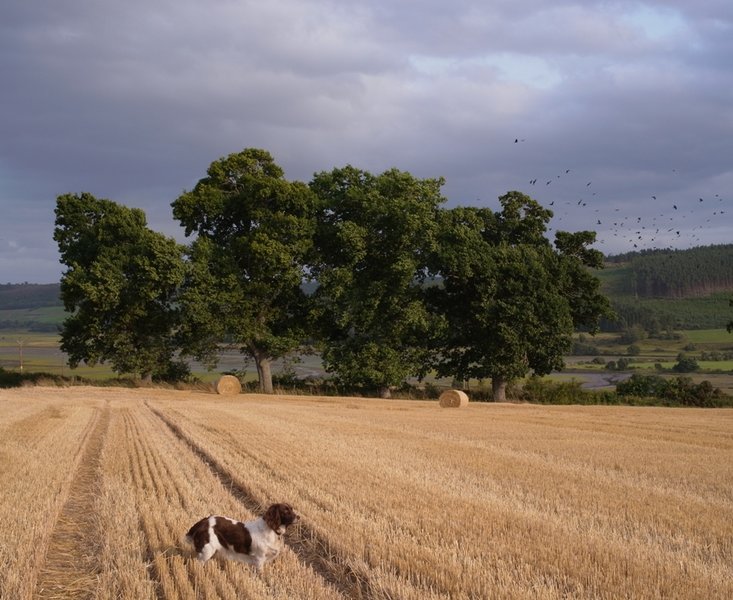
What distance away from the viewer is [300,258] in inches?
1745

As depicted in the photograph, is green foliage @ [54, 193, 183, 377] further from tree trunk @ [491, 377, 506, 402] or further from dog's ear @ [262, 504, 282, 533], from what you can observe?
dog's ear @ [262, 504, 282, 533]

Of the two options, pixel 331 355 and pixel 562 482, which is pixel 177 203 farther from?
pixel 562 482

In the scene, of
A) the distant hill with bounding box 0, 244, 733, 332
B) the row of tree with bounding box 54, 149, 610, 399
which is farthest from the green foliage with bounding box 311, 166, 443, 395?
the distant hill with bounding box 0, 244, 733, 332

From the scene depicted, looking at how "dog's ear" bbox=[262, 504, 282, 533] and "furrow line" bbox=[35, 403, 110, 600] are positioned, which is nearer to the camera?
"furrow line" bbox=[35, 403, 110, 600]

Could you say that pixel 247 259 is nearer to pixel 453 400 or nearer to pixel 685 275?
pixel 453 400

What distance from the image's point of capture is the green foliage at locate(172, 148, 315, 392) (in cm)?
4225

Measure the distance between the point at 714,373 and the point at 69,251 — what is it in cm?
6751

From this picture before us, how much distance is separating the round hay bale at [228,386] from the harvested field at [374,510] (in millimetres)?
19620

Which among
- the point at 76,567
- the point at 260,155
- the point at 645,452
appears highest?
the point at 260,155

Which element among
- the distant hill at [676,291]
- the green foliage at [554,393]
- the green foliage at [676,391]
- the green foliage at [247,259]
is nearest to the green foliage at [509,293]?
the green foliage at [554,393]

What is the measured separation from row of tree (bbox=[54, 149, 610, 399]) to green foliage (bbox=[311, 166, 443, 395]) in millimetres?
96

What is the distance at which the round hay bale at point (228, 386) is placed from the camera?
42.5 meters

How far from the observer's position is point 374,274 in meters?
44.3

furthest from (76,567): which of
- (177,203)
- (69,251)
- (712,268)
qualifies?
(712,268)
